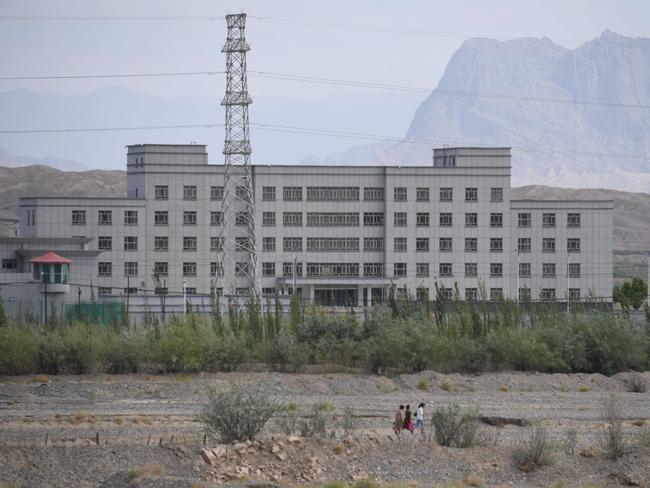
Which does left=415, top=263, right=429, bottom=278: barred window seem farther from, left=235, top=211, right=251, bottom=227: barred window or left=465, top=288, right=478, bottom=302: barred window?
left=235, top=211, right=251, bottom=227: barred window

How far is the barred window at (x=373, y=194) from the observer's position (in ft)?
346

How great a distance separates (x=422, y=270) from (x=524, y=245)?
29.7ft

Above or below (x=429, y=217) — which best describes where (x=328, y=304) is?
below

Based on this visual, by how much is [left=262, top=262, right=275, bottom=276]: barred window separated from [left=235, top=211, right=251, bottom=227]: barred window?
372 centimetres

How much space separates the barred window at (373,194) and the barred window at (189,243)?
14.3 meters

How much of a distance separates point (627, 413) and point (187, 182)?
5737 centimetres

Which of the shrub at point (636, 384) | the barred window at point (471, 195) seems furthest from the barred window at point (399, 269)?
the shrub at point (636, 384)

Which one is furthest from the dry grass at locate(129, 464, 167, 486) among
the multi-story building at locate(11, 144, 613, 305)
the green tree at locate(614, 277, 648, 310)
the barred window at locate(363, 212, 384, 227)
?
the green tree at locate(614, 277, 648, 310)

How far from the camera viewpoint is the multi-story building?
102 metres

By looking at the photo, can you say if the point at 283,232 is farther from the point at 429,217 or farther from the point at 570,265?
the point at 570,265

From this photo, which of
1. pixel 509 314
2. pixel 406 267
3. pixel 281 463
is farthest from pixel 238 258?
pixel 281 463

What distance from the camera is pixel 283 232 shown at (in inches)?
4094

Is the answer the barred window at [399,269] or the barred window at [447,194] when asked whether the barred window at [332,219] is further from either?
the barred window at [447,194]

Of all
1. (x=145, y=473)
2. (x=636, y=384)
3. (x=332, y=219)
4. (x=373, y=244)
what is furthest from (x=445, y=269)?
(x=145, y=473)
